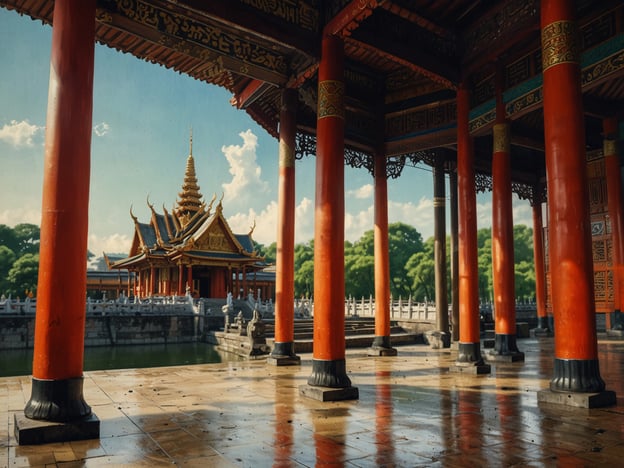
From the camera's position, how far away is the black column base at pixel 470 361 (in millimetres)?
11117

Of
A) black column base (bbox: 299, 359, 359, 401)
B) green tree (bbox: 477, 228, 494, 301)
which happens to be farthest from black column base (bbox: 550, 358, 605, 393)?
green tree (bbox: 477, 228, 494, 301)

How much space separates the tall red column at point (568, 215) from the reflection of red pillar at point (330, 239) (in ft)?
11.2

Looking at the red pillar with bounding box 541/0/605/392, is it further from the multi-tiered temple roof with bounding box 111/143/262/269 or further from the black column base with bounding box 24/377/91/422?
the multi-tiered temple roof with bounding box 111/143/262/269

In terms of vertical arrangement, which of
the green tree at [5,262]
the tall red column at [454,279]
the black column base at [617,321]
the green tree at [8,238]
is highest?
the green tree at [8,238]

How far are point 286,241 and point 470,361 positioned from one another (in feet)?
17.1

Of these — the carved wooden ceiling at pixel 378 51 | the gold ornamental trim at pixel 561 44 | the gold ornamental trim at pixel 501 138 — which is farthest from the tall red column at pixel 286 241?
the gold ornamental trim at pixel 561 44

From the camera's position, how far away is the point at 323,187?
8812 millimetres

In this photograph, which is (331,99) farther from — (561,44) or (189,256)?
(189,256)

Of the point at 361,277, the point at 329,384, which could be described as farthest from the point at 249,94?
the point at 361,277

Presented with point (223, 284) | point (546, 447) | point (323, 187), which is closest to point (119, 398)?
point (323, 187)

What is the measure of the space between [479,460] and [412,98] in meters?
12.0

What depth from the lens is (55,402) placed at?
5.86m

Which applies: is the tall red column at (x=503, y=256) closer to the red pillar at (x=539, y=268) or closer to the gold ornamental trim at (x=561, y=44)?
the gold ornamental trim at (x=561, y=44)

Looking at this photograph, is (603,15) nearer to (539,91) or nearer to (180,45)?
(539,91)
